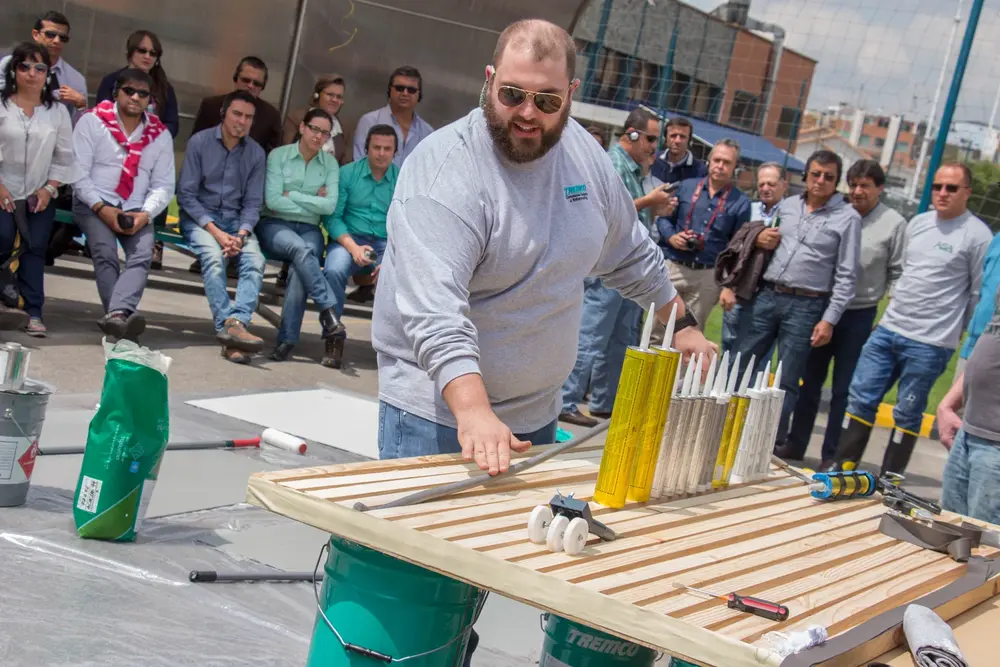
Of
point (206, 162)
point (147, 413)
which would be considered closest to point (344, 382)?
point (206, 162)

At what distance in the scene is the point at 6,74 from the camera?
6676 mm

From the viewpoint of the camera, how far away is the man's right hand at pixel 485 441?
230 centimetres

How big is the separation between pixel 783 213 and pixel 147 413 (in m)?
4.77

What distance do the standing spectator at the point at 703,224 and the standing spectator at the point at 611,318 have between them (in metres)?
0.29

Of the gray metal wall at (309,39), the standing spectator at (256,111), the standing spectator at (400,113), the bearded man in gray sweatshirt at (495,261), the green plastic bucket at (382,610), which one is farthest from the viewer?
the gray metal wall at (309,39)

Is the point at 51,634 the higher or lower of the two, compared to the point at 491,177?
lower

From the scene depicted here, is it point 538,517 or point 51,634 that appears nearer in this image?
point 538,517

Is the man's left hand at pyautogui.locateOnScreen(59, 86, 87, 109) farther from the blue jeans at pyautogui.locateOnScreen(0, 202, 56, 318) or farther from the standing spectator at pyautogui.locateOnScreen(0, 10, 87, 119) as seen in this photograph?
the blue jeans at pyautogui.locateOnScreen(0, 202, 56, 318)

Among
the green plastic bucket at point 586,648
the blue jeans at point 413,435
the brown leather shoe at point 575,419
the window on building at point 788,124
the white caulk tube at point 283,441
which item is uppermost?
the window on building at point 788,124

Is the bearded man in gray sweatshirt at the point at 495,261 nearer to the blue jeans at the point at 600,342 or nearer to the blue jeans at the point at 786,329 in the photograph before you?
the blue jeans at the point at 600,342

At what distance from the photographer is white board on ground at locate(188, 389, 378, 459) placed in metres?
5.50

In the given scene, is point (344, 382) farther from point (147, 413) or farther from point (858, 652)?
point (858, 652)

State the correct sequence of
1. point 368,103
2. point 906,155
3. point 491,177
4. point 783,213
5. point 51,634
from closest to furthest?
point 491,177 → point 51,634 → point 783,213 → point 368,103 → point 906,155

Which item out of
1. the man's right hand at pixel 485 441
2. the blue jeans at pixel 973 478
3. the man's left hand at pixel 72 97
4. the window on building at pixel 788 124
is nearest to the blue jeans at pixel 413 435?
the man's right hand at pixel 485 441
